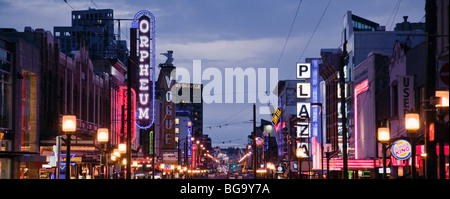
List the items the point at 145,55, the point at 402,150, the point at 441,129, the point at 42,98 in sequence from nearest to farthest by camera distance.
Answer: the point at 441,129 → the point at 402,150 → the point at 42,98 → the point at 145,55

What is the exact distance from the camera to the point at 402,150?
32094mm

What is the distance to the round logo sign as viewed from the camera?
3183 centimetres

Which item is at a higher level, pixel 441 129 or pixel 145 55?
pixel 145 55

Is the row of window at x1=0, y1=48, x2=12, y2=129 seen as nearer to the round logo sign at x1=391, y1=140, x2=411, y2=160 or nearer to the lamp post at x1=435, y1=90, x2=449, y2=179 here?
the round logo sign at x1=391, y1=140, x2=411, y2=160

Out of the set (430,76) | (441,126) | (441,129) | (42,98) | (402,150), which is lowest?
(402,150)

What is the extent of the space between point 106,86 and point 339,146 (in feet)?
94.8

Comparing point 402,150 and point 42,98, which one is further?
point 42,98

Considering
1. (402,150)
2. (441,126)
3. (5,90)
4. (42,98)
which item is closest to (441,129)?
(441,126)

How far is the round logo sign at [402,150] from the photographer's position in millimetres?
31830

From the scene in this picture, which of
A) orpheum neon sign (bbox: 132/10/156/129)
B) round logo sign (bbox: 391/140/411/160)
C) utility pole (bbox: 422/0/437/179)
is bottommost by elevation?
round logo sign (bbox: 391/140/411/160)

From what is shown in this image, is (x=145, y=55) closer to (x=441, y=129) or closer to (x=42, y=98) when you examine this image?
(x=42, y=98)

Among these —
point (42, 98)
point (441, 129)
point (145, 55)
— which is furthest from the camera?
point (145, 55)

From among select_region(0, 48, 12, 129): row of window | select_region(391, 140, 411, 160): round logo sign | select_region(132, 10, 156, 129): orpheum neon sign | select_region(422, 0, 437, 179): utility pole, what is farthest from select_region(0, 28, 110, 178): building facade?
select_region(422, 0, 437, 179): utility pole

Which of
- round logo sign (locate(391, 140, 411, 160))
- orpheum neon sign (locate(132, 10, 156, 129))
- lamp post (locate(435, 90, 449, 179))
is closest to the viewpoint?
lamp post (locate(435, 90, 449, 179))
